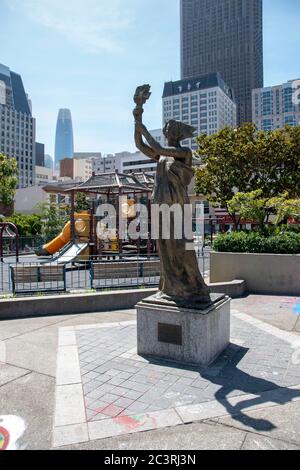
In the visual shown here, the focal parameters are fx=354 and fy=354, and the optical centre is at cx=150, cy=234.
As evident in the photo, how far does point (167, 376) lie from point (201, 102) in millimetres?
152747

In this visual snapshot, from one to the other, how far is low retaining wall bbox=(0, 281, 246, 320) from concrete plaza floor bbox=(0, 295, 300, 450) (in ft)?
4.76

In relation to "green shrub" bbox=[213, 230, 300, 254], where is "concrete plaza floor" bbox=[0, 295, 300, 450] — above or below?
below

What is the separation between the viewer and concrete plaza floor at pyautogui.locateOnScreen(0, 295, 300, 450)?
3.70 m

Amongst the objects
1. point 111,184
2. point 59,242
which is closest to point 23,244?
point 59,242

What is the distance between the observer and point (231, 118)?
521 ft

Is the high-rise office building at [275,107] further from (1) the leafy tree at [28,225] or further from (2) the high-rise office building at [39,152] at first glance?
(1) the leafy tree at [28,225]

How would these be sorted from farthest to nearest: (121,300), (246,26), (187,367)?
(246,26) → (121,300) → (187,367)

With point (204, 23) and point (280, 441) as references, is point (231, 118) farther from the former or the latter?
point (280, 441)

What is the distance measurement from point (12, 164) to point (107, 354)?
24.5 metres

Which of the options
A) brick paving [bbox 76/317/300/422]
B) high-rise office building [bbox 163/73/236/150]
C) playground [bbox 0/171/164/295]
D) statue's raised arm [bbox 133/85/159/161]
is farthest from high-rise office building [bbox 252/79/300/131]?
brick paving [bbox 76/317/300/422]

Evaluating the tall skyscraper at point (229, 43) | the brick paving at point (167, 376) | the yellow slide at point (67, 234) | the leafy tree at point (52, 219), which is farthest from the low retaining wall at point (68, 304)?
the tall skyscraper at point (229, 43)

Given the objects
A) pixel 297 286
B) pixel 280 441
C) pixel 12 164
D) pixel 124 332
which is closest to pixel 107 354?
pixel 124 332
